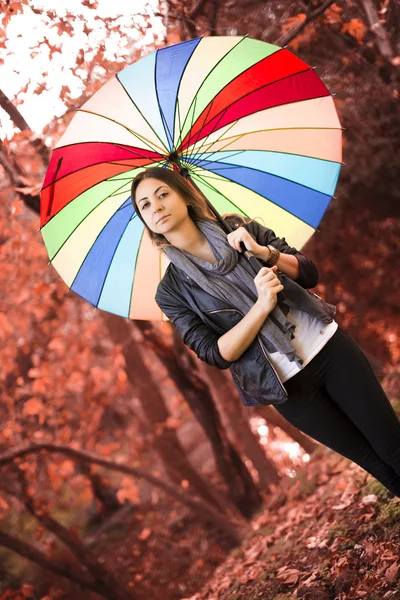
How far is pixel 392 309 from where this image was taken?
7793 millimetres

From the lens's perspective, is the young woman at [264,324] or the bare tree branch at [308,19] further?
the bare tree branch at [308,19]

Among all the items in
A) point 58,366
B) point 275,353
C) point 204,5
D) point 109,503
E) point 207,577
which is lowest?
point 207,577

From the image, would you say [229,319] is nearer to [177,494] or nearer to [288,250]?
[288,250]

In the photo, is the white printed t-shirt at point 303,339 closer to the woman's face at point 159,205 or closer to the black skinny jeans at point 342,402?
the black skinny jeans at point 342,402

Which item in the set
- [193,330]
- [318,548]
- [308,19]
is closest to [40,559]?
[318,548]

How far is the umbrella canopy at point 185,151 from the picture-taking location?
101 inches

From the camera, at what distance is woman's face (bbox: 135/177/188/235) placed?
2.35 m

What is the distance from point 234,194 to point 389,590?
7.14 ft

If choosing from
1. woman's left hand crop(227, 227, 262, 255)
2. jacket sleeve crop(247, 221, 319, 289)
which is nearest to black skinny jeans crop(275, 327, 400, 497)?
jacket sleeve crop(247, 221, 319, 289)

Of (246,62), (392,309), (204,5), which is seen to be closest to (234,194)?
(246,62)

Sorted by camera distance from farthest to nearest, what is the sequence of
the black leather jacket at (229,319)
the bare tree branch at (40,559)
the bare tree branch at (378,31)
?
the bare tree branch at (40,559) → the bare tree branch at (378,31) → the black leather jacket at (229,319)

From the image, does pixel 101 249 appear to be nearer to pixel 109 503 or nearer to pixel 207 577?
pixel 207 577

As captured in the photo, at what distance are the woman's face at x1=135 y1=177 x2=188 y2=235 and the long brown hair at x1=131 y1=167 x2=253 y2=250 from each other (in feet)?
0.07

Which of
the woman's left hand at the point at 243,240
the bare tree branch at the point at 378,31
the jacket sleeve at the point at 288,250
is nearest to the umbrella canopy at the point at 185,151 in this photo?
the jacket sleeve at the point at 288,250
